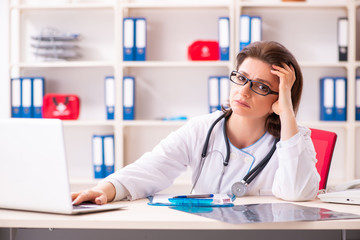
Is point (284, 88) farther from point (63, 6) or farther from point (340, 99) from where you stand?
point (63, 6)

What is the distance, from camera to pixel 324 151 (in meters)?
1.95

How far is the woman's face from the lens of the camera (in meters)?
1.68

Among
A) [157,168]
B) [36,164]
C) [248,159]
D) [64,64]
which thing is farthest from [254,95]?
[64,64]

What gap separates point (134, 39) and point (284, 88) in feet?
6.86

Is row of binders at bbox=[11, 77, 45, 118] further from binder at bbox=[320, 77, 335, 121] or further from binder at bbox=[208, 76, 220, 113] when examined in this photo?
binder at bbox=[320, 77, 335, 121]

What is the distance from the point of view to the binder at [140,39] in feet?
Result: 11.6

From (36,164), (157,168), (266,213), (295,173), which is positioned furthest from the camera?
(157,168)

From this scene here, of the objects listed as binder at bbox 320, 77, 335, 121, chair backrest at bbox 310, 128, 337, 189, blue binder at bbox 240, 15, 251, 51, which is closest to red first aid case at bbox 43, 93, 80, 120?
blue binder at bbox 240, 15, 251, 51

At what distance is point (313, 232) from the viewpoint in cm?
131

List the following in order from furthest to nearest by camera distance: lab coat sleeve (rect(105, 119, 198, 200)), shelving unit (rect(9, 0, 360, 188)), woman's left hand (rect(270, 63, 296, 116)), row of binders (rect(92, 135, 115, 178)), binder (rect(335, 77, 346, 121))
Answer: shelving unit (rect(9, 0, 360, 188))
row of binders (rect(92, 135, 115, 178))
binder (rect(335, 77, 346, 121))
woman's left hand (rect(270, 63, 296, 116))
lab coat sleeve (rect(105, 119, 198, 200))

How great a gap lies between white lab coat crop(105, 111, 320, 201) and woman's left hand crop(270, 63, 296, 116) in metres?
0.09

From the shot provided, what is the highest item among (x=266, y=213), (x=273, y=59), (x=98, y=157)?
(x=273, y=59)

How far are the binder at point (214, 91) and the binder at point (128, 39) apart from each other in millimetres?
604

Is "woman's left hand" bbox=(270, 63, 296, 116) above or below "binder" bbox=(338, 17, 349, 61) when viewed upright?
below
